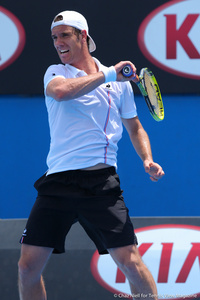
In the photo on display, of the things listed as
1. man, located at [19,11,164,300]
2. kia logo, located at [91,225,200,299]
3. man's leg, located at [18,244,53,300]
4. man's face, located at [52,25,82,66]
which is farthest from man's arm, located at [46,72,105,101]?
kia logo, located at [91,225,200,299]

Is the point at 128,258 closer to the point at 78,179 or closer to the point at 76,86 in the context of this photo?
the point at 78,179

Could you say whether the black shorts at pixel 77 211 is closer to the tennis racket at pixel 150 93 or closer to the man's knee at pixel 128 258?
the man's knee at pixel 128 258

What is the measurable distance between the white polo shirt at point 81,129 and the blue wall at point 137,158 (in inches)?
73.2

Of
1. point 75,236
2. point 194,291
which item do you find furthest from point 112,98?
point 194,291

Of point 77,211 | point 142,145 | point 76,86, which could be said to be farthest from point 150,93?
point 77,211

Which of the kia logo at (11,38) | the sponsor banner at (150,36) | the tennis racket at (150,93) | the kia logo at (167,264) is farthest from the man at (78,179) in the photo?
the kia logo at (11,38)

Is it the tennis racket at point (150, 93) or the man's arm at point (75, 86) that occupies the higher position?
the man's arm at point (75, 86)

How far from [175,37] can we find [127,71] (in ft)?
6.79

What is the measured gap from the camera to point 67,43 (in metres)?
3.23

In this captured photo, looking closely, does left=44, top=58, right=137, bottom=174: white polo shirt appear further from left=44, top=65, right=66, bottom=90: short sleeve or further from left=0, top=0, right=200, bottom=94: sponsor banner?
left=0, top=0, right=200, bottom=94: sponsor banner

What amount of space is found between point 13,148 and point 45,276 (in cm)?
153

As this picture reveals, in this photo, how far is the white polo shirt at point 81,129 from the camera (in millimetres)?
3152

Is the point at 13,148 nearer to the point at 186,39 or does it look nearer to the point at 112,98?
the point at 186,39

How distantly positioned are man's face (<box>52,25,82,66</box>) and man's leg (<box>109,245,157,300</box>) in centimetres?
107
